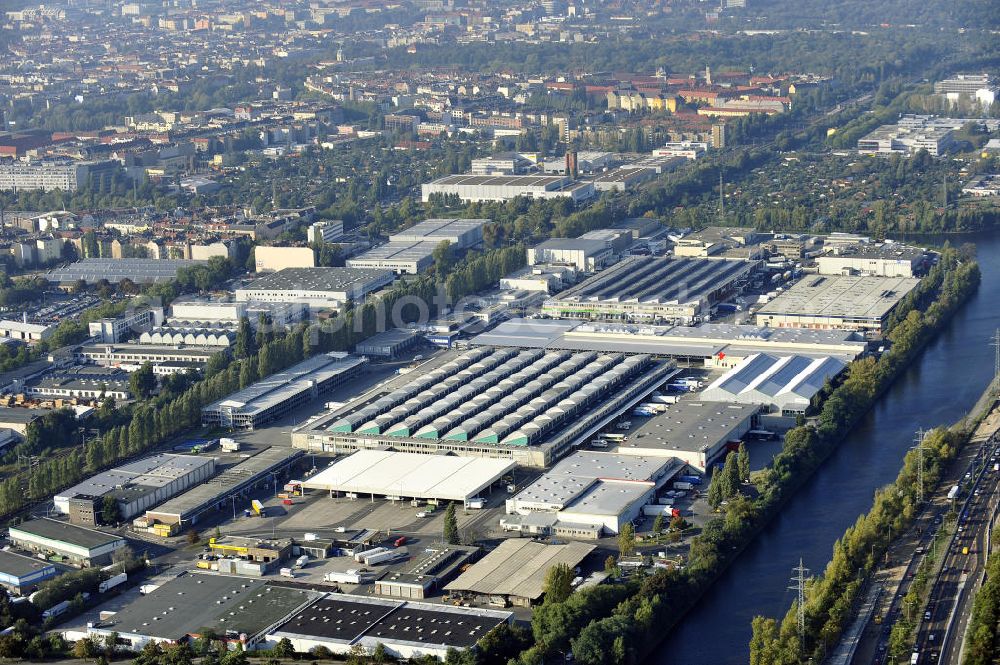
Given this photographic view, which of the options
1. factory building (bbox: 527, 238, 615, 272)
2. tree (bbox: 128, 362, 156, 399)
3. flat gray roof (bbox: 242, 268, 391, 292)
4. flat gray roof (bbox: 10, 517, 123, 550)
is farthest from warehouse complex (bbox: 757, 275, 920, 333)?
flat gray roof (bbox: 10, 517, 123, 550)

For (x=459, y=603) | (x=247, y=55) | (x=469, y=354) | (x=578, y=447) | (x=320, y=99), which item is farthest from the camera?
(x=247, y=55)

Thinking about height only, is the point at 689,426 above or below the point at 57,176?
below

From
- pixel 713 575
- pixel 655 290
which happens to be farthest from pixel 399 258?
pixel 713 575

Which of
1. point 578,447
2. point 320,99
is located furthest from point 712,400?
point 320,99

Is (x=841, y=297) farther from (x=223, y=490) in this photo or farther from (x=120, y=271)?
(x=120, y=271)

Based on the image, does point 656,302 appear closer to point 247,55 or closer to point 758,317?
point 758,317
